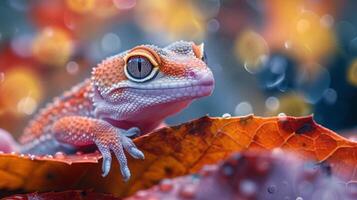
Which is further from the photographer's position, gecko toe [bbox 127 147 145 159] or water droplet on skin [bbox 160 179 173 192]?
gecko toe [bbox 127 147 145 159]

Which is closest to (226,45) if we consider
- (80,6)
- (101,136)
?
(80,6)

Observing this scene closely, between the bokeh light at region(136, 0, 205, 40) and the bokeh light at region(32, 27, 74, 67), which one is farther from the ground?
the bokeh light at region(136, 0, 205, 40)

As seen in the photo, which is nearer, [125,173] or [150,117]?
[125,173]

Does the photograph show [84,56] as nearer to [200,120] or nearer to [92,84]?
[92,84]

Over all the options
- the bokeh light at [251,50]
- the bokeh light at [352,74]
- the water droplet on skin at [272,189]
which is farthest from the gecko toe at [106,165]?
the bokeh light at [352,74]

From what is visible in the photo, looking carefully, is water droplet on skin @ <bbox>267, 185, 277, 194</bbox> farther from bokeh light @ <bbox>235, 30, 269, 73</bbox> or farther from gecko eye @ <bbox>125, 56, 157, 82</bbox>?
bokeh light @ <bbox>235, 30, 269, 73</bbox>

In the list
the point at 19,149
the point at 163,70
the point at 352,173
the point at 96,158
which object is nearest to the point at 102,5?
the point at 19,149

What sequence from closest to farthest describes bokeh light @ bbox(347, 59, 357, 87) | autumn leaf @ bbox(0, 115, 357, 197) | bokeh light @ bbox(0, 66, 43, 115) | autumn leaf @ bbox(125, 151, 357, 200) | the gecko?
1. autumn leaf @ bbox(125, 151, 357, 200)
2. autumn leaf @ bbox(0, 115, 357, 197)
3. the gecko
4. bokeh light @ bbox(0, 66, 43, 115)
5. bokeh light @ bbox(347, 59, 357, 87)

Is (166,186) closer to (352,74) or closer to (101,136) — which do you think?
(101,136)

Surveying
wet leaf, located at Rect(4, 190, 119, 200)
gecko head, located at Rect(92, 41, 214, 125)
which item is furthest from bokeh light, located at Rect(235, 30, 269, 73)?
wet leaf, located at Rect(4, 190, 119, 200)
